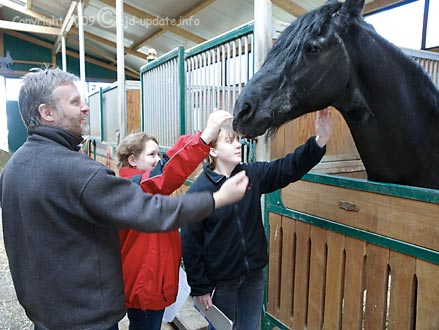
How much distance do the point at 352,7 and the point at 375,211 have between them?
2.19 feet

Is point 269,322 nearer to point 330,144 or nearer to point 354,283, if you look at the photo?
point 354,283

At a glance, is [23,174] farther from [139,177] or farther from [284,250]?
[284,250]

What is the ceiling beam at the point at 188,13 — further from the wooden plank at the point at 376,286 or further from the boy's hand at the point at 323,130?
the wooden plank at the point at 376,286

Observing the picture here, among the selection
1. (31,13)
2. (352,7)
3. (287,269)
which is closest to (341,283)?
(287,269)

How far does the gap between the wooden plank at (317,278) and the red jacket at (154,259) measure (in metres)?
0.57

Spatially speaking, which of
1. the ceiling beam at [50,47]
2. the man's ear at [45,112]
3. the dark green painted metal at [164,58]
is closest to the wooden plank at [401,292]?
the man's ear at [45,112]

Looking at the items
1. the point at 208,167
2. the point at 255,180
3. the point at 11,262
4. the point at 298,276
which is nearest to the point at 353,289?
the point at 298,276

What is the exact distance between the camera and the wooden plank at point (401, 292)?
1.09m

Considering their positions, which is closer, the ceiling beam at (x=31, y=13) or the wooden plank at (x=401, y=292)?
the wooden plank at (x=401, y=292)

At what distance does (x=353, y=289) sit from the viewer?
50.5 inches

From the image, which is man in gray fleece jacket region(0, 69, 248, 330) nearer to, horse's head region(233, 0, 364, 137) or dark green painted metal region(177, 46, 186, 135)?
horse's head region(233, 0, 364, 137)

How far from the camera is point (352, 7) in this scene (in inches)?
43.8

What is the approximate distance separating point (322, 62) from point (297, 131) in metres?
0.64

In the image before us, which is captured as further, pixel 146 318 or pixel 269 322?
pixel 269 322
